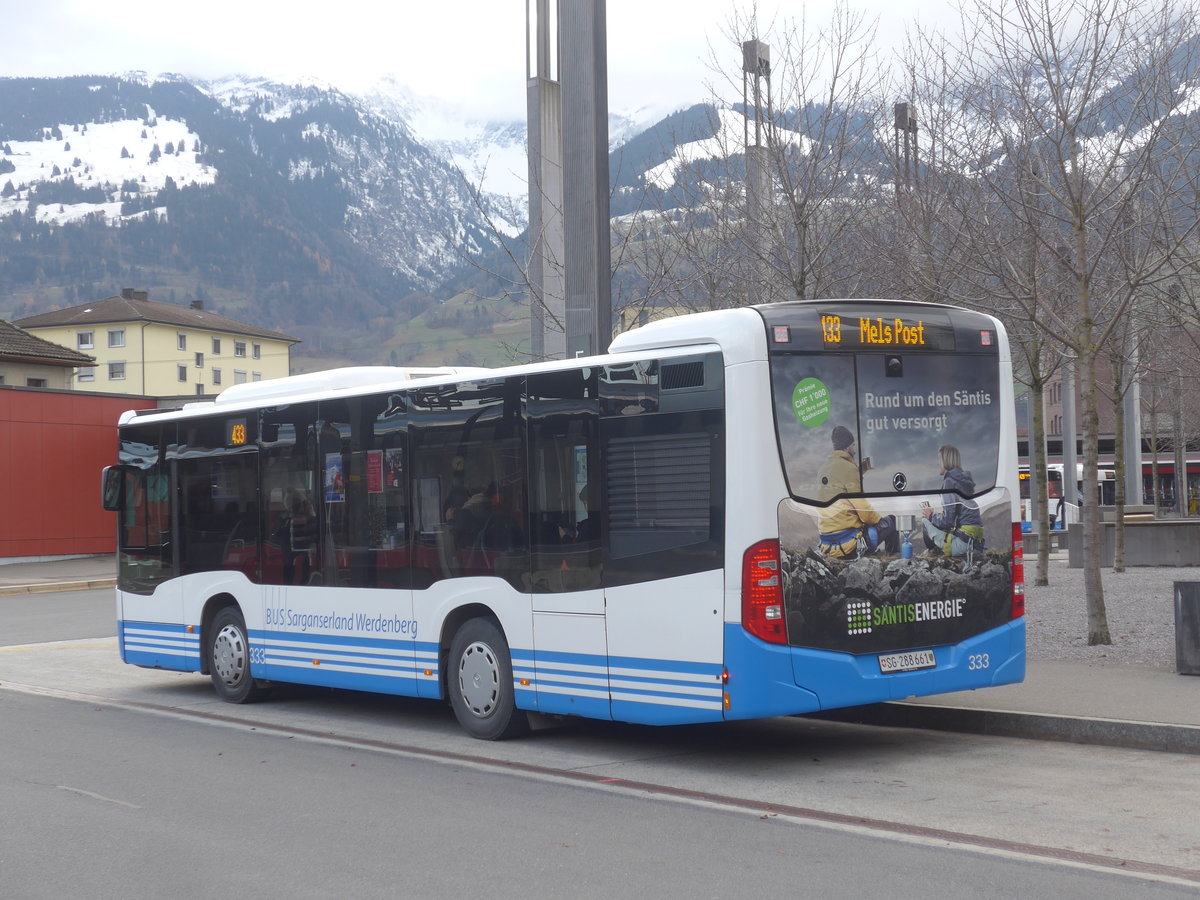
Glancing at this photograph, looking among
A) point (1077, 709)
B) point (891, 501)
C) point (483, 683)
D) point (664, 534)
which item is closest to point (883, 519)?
point (891, 501)

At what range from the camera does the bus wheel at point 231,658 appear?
12.8 m

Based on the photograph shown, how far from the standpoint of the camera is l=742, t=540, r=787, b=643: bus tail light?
840 centimetres

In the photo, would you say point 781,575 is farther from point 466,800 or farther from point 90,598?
point 90,598

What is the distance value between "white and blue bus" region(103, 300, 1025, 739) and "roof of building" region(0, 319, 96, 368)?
45.0m

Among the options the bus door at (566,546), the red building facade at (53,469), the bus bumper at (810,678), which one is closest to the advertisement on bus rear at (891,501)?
the bus bumper at (810,678)

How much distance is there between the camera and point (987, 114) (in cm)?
1510

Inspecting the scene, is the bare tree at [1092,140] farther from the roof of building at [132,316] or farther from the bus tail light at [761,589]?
the roof of building at [132,316]

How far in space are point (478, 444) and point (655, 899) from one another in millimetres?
5027

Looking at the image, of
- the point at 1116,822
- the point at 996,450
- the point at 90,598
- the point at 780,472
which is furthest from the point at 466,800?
the point at 90,598

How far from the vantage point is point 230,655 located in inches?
509

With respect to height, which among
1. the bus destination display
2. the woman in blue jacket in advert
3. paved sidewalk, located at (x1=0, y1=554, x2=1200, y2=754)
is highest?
the bus destination display

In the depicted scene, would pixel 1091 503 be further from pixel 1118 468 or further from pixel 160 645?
pixel 1118 468

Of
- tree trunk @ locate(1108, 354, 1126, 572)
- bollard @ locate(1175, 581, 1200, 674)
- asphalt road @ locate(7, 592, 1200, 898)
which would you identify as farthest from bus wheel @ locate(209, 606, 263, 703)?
tree trunk @ locate(1108, 354, 1126, 572)

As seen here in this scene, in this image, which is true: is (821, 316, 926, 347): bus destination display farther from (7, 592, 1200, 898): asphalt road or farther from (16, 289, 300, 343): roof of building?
(16, 289, 300, 343): roof of building
